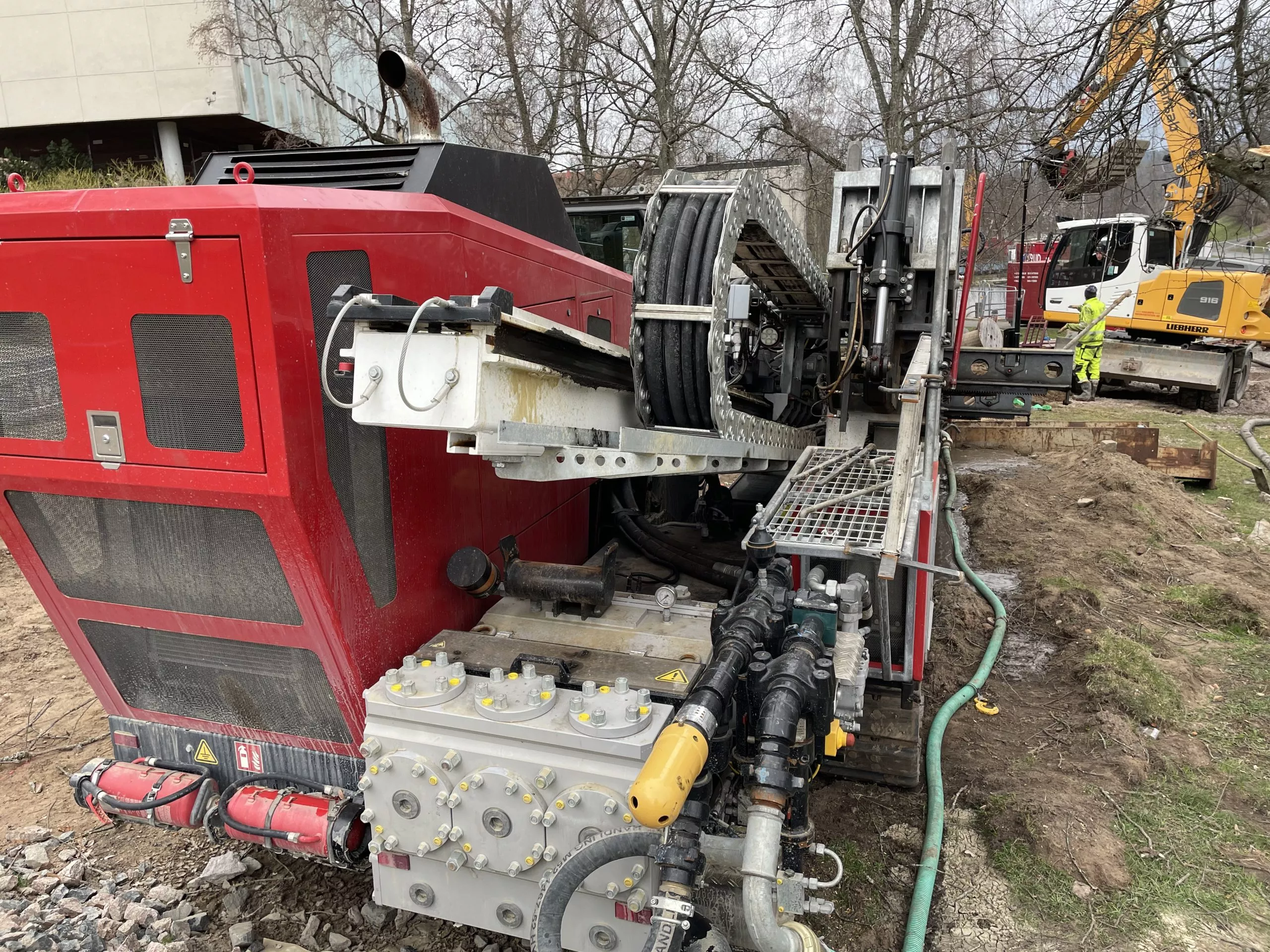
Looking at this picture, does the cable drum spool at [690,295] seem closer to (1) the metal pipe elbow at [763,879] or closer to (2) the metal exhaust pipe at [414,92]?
(2) the metal exhaust pipe at [414,92]

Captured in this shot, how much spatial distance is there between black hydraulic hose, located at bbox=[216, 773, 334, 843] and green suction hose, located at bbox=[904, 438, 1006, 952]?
2.01 m

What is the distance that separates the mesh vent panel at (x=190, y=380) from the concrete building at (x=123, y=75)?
19.9 metres

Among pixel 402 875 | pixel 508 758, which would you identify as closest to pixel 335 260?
pixel 508 758

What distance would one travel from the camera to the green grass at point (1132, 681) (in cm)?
423

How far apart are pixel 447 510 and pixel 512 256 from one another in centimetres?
97

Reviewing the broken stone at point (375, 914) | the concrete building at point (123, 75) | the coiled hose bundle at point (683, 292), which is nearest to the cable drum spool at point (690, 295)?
the coiled hose bundle at point (683, 292)

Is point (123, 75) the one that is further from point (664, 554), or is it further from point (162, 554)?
point (162, 554)

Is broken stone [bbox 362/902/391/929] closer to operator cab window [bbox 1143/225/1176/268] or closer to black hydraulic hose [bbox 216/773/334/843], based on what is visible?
black hydraulic hose [bbox 216/773/334/843]

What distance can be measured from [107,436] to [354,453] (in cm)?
65

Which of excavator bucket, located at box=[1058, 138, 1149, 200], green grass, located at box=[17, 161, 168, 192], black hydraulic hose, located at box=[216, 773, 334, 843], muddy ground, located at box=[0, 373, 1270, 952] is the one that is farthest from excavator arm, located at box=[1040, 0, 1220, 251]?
green grass, located at box=[17, 161, 168, 192]

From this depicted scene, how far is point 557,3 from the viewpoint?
12188mm

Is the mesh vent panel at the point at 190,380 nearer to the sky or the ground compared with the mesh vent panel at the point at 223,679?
nearer to the sky

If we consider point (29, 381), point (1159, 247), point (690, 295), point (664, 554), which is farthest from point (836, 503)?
point (1159, 247)

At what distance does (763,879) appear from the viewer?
205 centimetres
